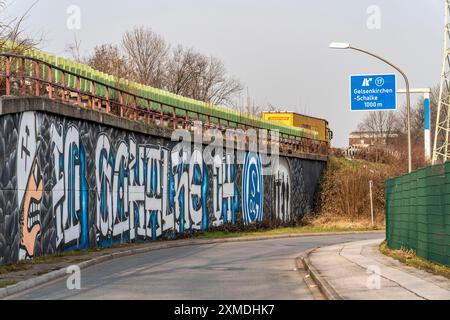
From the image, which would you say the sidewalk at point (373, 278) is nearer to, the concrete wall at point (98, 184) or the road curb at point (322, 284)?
the road curb at point (322, 284)

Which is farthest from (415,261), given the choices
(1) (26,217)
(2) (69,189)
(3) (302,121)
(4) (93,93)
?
(3) (302,121)

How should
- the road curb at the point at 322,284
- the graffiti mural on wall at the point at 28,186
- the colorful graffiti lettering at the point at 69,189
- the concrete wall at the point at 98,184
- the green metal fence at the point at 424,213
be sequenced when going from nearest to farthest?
the road curb at the point at 322,284 → the green metal fence at the point at 424,213 → the concrete wall at the point at 98,184 → the graffiti mural on wall at the point at 28,186 → the colorful graffiti lettering at the point at 69,189

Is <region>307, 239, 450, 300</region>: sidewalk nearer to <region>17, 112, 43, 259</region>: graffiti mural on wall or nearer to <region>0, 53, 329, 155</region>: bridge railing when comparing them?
<region>17, 112, 43, 259</region>: graffiti mural on wall

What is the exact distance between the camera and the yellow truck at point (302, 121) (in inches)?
2395

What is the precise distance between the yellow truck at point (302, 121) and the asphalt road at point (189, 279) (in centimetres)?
3649

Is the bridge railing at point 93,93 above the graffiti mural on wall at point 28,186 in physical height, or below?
above

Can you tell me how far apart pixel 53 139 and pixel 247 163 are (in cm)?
2134

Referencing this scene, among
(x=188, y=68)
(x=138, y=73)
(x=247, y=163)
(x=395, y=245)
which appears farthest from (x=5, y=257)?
(x=188, y=68)

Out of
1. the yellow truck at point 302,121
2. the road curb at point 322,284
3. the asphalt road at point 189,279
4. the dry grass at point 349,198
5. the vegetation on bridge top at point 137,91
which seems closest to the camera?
the road curb at point 322,284

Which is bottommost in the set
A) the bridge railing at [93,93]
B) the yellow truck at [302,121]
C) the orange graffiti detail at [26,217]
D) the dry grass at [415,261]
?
the dry grass at [415,261]

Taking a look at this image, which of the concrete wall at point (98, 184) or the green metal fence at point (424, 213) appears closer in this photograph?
the green metal fence at point (424, 213)

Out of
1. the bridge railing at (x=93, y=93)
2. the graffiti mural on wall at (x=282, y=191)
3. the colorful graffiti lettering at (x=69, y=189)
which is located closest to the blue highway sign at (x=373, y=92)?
the bridge railing at (x=93, y=93)

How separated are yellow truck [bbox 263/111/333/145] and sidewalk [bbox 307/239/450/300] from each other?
1549 inches

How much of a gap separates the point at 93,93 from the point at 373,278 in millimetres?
14235
